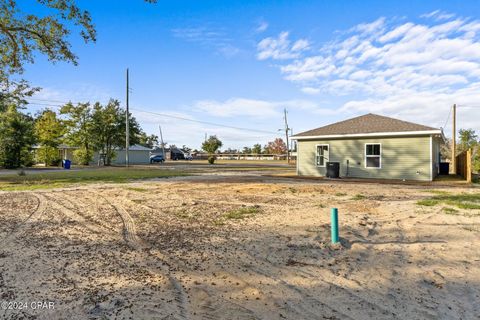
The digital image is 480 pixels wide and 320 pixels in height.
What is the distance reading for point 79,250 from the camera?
470cm

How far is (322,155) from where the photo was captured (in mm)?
Result: 19172

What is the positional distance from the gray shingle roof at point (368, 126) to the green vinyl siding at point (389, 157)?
47 centimetres

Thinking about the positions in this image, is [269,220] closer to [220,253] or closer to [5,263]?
[220,253]

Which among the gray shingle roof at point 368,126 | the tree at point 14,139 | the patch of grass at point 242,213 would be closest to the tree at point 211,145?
the tree at point 14,139

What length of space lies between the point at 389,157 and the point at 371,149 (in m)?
1.06

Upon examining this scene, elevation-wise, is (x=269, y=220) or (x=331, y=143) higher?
(x=331, y=143)

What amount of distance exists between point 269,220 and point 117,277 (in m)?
3.59

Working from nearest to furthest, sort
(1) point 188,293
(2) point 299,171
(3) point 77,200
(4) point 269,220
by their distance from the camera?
1. (1) point 188,293
2. (4) point 269,220
3. (3) point 77,200
4. (2) point 299,171

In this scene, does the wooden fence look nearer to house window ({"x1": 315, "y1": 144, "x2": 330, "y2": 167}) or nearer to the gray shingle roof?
the gray shingle roof

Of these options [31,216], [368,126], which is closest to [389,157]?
[368,126]

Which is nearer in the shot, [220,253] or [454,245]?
[220,253]

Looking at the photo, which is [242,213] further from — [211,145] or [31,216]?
[211,145]

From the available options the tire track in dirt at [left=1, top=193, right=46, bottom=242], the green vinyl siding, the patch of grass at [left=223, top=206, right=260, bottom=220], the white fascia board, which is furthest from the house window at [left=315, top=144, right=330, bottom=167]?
the tire track in dirt at [left=1, top=193, right=46, bottom=242]

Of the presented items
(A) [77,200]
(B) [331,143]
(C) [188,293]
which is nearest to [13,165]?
(A) [77,200]
